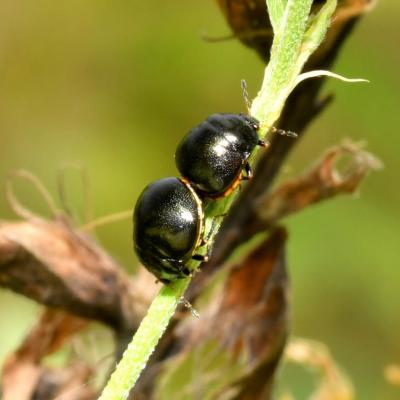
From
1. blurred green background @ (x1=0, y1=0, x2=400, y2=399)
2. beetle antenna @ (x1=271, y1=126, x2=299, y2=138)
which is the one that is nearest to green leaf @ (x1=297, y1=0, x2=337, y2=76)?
beetle antenna @ (x1=271, y1=126, x2=299, y2=138)

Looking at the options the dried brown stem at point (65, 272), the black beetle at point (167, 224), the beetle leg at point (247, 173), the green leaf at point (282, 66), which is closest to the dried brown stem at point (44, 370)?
the dried brown stem at point (65, 272)

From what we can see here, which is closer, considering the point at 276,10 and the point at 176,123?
the point at 276,10

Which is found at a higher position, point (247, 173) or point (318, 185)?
point (247, 173)

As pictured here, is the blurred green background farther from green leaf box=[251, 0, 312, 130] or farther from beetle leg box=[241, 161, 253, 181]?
green leaf box=[251, 0, 312, 130]

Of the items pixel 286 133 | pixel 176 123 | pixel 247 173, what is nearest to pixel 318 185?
pixel 286 133

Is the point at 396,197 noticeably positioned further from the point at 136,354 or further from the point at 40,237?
the point at 136,354

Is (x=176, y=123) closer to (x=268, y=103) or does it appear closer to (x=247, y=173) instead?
(x=247, y=173)

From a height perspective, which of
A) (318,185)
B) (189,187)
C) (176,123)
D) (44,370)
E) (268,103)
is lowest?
(176,123)
